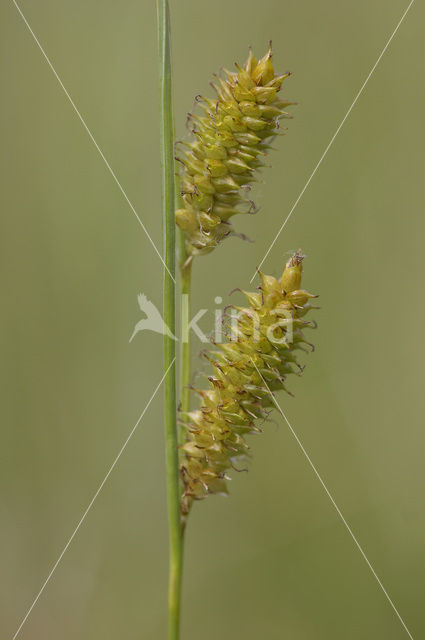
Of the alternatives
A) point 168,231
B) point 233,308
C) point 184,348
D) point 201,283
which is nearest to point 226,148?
point 168,231

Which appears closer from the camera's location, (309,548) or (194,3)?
(309,548)

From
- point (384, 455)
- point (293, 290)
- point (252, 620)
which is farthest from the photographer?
point (384, 455)

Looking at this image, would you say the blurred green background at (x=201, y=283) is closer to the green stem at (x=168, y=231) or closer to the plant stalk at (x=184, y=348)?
the plant stalk at (x=184, y=348)

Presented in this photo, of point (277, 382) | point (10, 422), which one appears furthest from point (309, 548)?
point (277, 382)

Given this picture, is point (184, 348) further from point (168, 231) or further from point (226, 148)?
point (226, 148)

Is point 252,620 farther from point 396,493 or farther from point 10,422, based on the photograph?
point 10,422

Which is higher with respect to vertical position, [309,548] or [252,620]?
[309,548]
